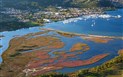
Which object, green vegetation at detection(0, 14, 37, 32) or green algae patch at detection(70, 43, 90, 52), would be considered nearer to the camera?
green algae patch at detection(70, 43, 90, 52)

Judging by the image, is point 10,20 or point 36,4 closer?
point 10,20

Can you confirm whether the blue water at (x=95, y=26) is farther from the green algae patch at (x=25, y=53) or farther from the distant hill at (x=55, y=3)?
the distant hill at (x=55, y=3)

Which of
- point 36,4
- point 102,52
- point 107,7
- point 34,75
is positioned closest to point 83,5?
Answer: point 107,7

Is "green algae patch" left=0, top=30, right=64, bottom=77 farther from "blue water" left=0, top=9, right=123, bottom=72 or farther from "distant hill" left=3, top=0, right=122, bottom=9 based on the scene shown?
"distant hill" left=3, top=0, right=122, bottom=9

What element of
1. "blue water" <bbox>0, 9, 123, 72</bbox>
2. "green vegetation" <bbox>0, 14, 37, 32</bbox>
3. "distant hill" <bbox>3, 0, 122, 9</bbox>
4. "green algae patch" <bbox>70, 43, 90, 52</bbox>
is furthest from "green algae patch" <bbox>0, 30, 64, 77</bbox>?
"distant hill" <bbox>3, 0, 122, 9</bbox>

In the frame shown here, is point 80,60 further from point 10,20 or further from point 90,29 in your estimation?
point 10,20

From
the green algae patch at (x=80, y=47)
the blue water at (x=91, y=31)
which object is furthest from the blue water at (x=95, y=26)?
the green algae patch at (x=80, y=47)

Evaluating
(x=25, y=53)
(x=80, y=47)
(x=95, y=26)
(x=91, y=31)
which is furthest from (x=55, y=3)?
(x=25, y=53)

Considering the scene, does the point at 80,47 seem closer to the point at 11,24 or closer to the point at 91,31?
the point at 91,31

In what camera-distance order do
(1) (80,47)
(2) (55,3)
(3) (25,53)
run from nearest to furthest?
(3) (25,53), (1) (80,47), (2) (55,3)

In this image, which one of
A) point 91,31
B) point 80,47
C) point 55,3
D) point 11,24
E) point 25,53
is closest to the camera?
point 25,53

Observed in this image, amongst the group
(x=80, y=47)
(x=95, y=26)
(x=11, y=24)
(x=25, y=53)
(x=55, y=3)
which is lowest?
(x=95, y=26)
